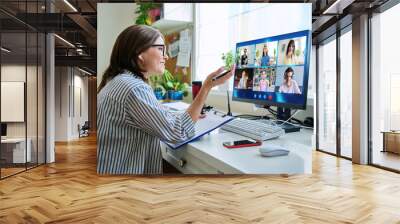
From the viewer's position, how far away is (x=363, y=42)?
19.9 feet

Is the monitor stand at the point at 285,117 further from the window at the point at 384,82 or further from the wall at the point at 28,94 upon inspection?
the wall at the point at 28,94

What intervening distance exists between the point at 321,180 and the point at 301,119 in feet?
3.10

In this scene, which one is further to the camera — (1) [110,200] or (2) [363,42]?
(2) [363,42]

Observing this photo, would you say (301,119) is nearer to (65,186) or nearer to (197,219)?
(197,219)

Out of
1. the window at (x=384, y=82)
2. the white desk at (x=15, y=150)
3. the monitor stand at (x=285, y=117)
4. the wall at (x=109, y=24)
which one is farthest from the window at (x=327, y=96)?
the white desk at (x=15, y=150)

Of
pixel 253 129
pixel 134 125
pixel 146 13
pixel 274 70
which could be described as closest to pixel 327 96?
pixel 274 70

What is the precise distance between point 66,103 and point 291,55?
1001cm

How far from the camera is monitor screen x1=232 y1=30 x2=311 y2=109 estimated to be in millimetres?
A: 3916

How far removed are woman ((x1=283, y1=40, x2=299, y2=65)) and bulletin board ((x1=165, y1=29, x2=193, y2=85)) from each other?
3.17 ft

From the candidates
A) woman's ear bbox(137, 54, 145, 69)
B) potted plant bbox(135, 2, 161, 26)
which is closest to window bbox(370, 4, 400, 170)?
potted plant bbox(135, 2, 161, 26)

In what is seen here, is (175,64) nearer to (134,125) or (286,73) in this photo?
(134,125)

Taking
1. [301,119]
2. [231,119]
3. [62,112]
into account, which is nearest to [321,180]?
[301,119]

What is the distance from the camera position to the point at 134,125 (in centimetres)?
341

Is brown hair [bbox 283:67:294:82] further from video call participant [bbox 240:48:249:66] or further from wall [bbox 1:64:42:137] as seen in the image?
wall [bbox 1:64:42:137]
